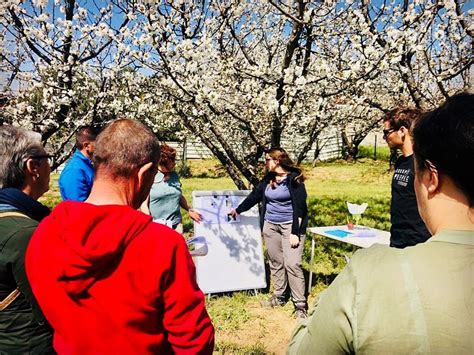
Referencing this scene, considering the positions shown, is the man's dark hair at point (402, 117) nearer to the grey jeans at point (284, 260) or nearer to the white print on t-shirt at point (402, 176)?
the white print on t-shirt at point (402, 176)

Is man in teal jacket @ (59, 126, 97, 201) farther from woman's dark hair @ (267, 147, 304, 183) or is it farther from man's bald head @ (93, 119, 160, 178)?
woman's dark hair @ (267, 147, 304, 183)

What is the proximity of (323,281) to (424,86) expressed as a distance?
12.7 feet

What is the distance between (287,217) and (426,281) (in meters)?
3.42

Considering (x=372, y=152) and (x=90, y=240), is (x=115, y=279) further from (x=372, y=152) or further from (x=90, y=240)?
(x=372, y=152)

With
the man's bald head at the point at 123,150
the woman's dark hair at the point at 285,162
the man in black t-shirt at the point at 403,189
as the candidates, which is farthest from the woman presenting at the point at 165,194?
the man's bald head at the point at 123,150

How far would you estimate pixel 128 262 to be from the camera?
1.24 m

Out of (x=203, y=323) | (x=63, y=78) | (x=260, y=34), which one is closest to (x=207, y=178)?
(x=260, y=34)

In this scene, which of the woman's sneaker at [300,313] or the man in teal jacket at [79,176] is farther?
the woman's sneaker at [300,313]

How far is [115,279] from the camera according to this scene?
4.09 feet

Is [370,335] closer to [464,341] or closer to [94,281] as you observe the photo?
[464,341]

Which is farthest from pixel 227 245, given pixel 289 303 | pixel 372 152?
pixel 372 152

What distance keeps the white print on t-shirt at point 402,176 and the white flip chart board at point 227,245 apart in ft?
7.25

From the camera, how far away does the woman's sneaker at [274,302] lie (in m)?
4.51

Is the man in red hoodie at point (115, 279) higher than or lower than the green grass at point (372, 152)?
higher
